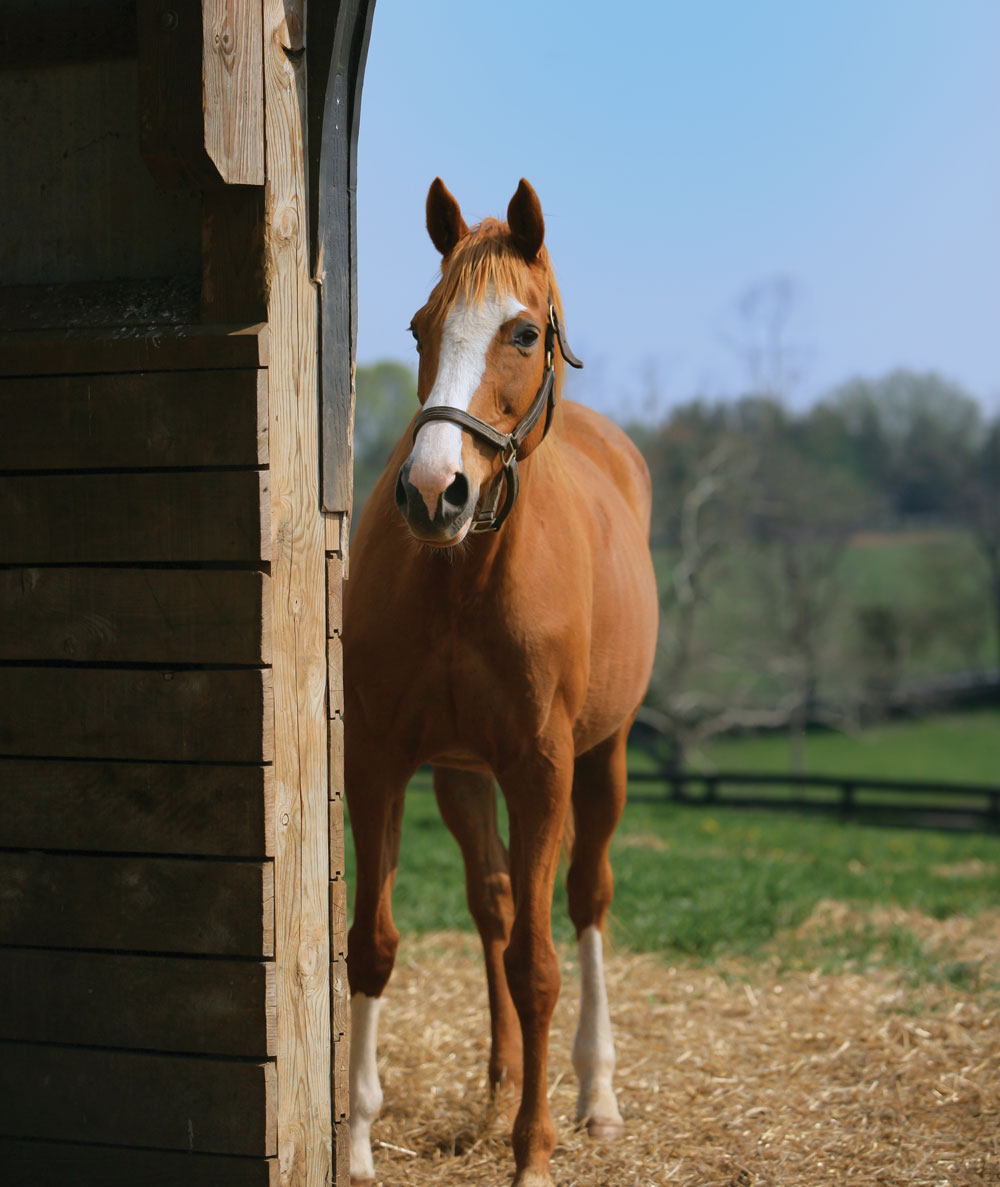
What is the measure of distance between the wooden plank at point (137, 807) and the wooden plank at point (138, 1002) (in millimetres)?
241

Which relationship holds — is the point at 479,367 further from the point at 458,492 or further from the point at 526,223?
the point at 526,223

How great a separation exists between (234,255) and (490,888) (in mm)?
2231

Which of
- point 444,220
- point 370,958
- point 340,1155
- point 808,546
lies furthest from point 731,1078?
point 808,546

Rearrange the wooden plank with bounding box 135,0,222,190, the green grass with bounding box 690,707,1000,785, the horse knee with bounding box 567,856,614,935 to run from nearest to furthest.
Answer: the wooden plank with bounding box 135,0,222,190
the horse knee with bounding box 567,856,614,935
the green grass with bounding box 690,707,1000,785

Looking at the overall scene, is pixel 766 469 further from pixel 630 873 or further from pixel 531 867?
pixel 531 867

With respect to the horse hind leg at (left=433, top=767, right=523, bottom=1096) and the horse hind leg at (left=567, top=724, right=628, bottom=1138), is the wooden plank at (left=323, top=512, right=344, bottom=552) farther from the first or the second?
the horse hind leg at (left=567, top=724, right=628, bottom=1138)

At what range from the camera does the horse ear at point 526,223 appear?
276 centimetres

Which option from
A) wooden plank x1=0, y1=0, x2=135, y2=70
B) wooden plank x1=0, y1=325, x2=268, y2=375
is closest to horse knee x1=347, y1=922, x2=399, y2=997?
wooden plank x1=0, y1=325, x2=268, y2=375

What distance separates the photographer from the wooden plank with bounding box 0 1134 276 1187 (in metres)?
2.32

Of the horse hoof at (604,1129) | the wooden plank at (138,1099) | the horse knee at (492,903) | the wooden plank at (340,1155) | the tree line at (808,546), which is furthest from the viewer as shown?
the tree line at (808,546)

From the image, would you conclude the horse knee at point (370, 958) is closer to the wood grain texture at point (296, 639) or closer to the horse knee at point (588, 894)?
the wood grain texture at point (296, 639)

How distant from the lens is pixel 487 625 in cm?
289

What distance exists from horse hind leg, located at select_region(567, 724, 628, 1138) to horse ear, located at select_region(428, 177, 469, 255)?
186 cm

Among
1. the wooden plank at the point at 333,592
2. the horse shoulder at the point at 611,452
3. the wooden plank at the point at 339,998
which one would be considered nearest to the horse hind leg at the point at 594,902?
the horse shoulder at the point at 611,452
